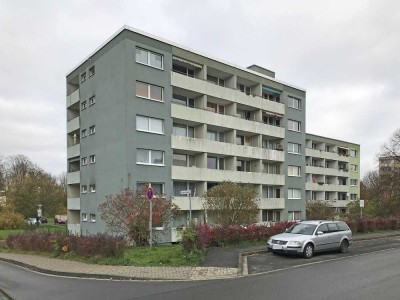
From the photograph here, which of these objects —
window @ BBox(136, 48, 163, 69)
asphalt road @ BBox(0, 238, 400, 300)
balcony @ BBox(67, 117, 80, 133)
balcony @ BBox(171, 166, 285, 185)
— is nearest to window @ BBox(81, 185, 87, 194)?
balcony @ BBox(67, 117, 80, 133)

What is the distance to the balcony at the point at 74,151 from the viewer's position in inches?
1432

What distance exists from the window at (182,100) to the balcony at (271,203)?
11791 mm

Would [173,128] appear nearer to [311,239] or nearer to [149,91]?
[149,91]

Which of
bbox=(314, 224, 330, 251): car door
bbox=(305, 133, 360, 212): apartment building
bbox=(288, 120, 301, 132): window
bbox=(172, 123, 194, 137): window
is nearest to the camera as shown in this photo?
bbox=(314, 224, 330, 251): car door

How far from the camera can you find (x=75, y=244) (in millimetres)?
15773

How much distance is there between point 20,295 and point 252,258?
896 centimetres

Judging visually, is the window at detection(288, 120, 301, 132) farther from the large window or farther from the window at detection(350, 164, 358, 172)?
the window at detection(350, 164, 358, 172)

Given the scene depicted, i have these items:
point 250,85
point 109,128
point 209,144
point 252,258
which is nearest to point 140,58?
point 109,128

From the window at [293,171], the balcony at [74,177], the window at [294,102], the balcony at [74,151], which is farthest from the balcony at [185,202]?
the window at [294,102]

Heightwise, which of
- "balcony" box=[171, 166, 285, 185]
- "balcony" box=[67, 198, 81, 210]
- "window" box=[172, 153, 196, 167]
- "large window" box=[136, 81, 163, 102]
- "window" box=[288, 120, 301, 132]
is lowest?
"balcony" box=[67, 198, 81, 210]

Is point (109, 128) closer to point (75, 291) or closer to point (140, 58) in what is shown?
point (140, 58)

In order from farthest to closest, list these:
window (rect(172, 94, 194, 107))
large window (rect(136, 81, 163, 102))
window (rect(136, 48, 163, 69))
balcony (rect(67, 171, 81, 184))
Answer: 1. balcony (rect(67, 171, 81, 184))
2. window (rect(172, 94, 194, 107))
3. window (rect(136, 48, 163, 69))
4. large window (rect(136, 81, 163, 102))

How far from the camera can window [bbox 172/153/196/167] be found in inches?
1295

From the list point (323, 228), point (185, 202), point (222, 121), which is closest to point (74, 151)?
point (185, 202)
